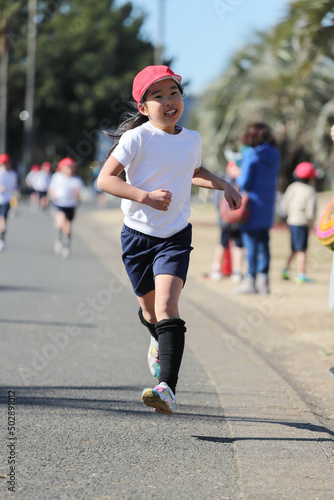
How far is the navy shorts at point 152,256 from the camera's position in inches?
168

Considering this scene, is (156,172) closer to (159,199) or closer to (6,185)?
(159,199)

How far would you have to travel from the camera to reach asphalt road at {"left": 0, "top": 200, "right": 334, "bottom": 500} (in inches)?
135

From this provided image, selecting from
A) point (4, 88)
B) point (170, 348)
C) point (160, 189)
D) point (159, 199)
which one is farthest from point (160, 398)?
point (4, 88)

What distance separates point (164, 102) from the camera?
4.31 m

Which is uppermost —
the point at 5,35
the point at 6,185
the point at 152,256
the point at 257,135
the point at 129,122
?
the point at 5,35

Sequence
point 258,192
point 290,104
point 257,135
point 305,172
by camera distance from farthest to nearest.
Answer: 1. point 290,104
2. point 305,172
3. point 258,192
4. point 257,135

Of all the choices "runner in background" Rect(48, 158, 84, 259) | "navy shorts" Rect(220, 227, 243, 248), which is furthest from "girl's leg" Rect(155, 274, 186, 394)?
"runner in background" Rect(48, 158, 84, 259)

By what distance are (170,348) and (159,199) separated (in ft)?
2.39

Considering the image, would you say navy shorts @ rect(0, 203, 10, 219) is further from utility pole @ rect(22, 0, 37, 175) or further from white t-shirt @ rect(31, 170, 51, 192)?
utility pole @ rect(22, 0, 37, 175)

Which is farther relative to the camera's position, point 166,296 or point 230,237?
point 230,237

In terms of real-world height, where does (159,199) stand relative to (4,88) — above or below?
above

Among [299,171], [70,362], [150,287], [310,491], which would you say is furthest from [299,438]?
[299,171]

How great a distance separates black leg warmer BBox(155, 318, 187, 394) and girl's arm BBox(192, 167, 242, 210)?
2.38 feet

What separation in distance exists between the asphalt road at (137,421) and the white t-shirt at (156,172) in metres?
1.04
